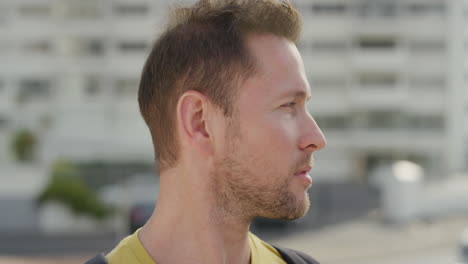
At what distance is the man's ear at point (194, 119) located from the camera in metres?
2.12

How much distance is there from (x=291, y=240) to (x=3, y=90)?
85.0 feet

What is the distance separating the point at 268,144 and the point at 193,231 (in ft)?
0.95

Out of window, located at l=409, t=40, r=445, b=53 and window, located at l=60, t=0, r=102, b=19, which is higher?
window, located at l=60, t=0, r=102, b=19

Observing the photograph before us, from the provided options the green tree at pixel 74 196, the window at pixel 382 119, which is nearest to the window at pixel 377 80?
the window at pixel 382 119

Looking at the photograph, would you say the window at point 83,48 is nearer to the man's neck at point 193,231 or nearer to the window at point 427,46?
the window at point 427,46

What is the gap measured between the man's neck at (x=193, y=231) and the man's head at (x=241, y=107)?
4 centimetres

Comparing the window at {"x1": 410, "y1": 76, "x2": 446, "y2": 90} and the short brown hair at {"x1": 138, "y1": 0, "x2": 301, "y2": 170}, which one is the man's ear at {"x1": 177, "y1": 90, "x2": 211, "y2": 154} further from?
the window at {"x1": 410, "y1": 76, "x2": 446, "y2": 90}

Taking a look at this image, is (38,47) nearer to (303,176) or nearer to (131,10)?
(131,10)

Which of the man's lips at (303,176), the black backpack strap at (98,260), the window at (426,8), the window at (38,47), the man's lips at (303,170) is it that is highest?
the window at (426,8)

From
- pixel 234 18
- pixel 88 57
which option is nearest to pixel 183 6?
pixel 234 18

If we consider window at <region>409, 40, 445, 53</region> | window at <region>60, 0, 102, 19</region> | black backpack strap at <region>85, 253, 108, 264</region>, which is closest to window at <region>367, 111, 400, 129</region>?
window at <region>409, 40, 445, 53</region>

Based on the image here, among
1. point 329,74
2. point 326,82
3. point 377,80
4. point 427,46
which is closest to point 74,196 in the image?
point 326,82

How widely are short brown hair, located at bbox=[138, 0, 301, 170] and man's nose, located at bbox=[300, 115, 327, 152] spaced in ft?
0.61

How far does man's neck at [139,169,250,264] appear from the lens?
216 centimetres
